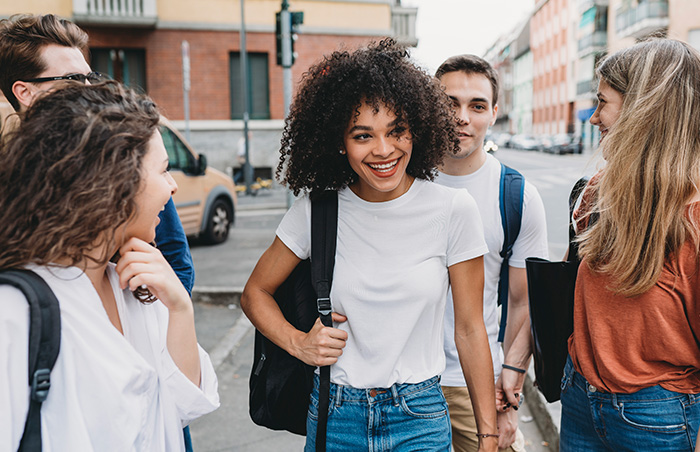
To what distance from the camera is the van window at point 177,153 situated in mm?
9062

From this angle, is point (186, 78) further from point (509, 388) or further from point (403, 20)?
point (509, 388)

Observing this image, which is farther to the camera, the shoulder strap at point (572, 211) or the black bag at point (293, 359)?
the shoulder strap at point (572, 211)

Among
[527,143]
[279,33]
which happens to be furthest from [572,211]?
[527,143]

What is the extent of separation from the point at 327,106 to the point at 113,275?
2.84ft

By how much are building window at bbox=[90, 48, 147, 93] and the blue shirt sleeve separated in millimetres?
16060

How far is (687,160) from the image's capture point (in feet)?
5.72

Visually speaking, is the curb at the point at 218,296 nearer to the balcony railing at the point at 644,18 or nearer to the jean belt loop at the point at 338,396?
the jean belt loop at the point at 338,396

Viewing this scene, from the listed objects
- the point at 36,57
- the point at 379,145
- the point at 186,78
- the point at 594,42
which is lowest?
the point at 379,145

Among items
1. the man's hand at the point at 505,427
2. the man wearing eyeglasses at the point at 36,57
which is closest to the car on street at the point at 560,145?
the man's hand at the point at 505,427

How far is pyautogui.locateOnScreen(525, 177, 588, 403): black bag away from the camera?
6.96 feet

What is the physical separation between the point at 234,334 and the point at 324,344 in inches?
154

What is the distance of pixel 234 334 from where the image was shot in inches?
219

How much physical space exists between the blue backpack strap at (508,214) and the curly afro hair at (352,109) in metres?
0.44

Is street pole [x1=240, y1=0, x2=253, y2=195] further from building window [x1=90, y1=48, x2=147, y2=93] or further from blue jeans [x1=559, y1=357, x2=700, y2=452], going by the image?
blue jeans [x1=559, y1=357, x2=700, y2=452]
